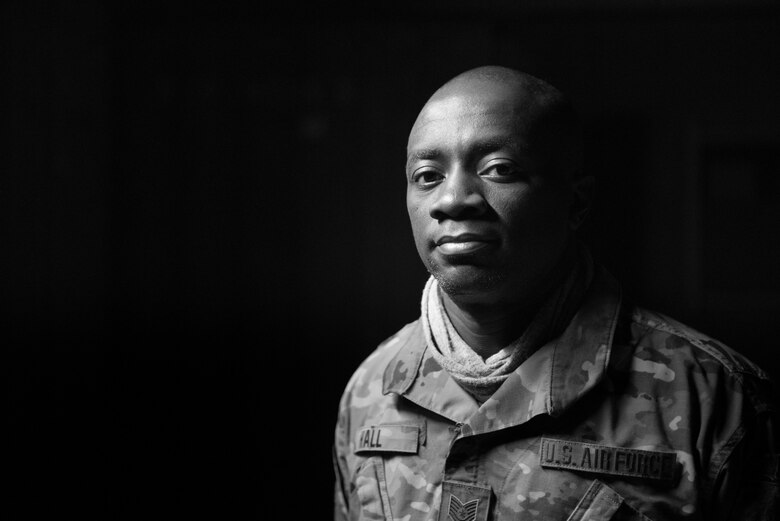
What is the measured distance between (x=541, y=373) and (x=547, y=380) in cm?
2

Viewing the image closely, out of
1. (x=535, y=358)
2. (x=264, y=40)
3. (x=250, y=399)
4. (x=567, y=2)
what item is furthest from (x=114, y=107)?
(x=535, y=358)

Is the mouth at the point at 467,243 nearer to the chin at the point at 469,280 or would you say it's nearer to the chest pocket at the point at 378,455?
the chin at the point at 469,280

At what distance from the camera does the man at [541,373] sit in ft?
3.90

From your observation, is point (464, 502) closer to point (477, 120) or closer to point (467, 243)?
point (467, 243)

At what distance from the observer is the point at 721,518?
1.19 m

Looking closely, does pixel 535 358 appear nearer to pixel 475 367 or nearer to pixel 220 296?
pixel 475 367

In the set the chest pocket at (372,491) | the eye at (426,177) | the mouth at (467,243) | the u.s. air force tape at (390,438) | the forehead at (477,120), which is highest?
the forehead at (477,120)

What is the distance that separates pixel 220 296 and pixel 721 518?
3.63ft

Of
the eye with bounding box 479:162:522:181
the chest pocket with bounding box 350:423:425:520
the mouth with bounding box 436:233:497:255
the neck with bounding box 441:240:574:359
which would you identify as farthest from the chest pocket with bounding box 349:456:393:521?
the eye with bounding box 479:162:522:181

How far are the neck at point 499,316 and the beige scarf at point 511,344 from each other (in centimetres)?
1

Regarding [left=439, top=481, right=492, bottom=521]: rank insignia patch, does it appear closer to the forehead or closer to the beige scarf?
the beige scarf

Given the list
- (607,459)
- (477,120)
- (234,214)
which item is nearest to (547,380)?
→ (607,459)

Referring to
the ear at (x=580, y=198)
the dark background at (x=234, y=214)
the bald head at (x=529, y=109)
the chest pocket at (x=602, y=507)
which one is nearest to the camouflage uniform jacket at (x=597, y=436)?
the chest pocket at (x=602, y=507)

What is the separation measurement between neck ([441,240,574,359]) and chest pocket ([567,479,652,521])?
24cm
